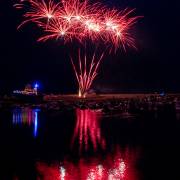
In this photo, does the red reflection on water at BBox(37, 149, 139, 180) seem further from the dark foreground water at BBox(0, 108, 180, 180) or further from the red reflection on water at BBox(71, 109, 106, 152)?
the red reflection on water at BBox(71, 109, 106, 152)

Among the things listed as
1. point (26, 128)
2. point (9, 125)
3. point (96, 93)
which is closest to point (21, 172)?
point (26, 128)

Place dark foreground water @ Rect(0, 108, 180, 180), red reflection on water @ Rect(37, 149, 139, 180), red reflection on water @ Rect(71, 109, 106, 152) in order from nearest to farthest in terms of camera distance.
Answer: red reflection on water @ Rect(37, 149, 139, 180) → dark foreground water @ Rect(0, 108, 180, 180) → red reflection on water @ Rect(71, 109, 106, 152)

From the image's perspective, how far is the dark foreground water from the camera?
529 inches

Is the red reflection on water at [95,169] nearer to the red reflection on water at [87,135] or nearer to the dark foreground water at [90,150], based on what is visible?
the dark foreground water at [90,150]

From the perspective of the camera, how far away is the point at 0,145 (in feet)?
61.7

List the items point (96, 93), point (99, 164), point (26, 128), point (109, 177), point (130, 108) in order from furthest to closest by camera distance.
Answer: point (96, 93)
point (130, 108)
point (26, 128)
point (99, 164)
point (109, 177)

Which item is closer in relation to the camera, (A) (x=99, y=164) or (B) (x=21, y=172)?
(B) (x=21, y=172)

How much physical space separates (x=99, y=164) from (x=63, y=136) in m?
7.31

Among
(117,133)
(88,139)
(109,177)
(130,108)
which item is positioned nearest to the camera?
(109,177)

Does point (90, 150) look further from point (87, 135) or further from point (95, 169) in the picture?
point (87, 135)

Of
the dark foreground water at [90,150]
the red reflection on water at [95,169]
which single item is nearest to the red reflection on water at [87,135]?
the dark foreground water at [90,150]

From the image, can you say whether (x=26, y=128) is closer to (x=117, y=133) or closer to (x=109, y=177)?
(x=117, y=133)

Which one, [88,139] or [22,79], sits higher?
[22,79]

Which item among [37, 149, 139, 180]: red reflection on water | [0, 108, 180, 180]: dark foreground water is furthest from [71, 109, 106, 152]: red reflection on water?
[37, 149, 139, 180]: red reflection on water
